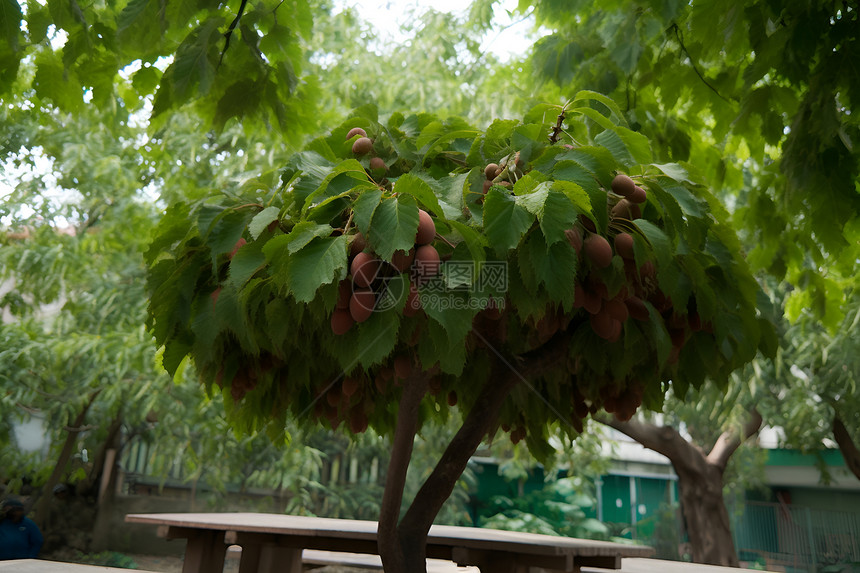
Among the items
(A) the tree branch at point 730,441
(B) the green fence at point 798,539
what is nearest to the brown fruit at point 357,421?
(A) the tree branch at point 730,441

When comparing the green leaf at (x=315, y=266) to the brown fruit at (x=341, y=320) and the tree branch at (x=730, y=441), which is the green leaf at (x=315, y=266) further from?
the tree branch at (x=730, y=441)

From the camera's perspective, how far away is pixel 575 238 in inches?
44.2

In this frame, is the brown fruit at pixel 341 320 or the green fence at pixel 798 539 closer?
the brown fruit at pixel 341 320

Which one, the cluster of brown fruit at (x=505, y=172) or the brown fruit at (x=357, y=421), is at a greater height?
the cluster of brown fruit at (x=505, y=172)

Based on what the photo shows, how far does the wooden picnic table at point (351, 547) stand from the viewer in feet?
8.02

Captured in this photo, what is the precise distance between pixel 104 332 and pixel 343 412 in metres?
6.01

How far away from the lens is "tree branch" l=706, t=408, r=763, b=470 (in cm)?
831

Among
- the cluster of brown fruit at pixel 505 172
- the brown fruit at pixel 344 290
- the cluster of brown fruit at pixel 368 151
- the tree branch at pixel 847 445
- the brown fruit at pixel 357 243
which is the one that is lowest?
the brown fruit at pixel 344 290

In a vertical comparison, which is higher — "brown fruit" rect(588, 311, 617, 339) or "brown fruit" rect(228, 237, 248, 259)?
"brown fruit" rect(228, 237, 248, 259)

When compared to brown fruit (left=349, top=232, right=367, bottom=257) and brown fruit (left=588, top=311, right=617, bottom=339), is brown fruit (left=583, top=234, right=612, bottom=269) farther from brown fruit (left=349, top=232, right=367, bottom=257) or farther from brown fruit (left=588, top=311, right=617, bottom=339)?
brown fruit (left=349, top=232, right=367, bottom=257)

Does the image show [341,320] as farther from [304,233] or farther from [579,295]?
[579,295]

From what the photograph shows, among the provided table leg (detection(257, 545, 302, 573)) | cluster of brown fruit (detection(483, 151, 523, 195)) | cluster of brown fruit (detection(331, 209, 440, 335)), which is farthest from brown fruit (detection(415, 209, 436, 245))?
table leg (detection(257, 545, 302, 573))

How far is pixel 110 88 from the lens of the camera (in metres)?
2.33

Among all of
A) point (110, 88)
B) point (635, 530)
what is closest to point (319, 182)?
point (110, 88)
